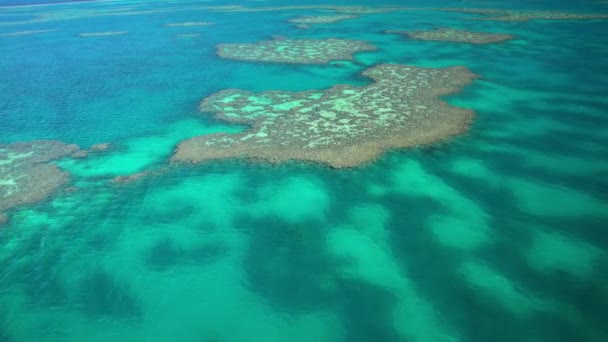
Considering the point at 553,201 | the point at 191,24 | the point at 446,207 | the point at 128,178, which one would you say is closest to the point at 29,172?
the point at 128,178

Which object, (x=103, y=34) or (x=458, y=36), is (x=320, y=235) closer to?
(x=458, y=36)

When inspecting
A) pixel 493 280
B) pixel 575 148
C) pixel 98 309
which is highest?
pixel 575 148

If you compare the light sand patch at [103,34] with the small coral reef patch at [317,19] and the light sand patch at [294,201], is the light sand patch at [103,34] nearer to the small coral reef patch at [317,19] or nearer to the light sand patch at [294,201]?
the small coral reef patch at [317,19]

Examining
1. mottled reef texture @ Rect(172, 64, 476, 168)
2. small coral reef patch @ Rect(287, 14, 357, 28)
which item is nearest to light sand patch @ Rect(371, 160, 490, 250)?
mottled reef texture @ Rect(172, 64, 476, 168)

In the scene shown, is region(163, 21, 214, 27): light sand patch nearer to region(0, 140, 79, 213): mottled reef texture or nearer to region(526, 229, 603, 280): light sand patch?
region(0, 140, 79, 213): mottled reef texture

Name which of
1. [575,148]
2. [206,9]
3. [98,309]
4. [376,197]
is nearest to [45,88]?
[98,309]

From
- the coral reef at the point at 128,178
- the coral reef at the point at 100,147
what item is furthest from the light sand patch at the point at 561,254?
the coral reef at the point at 100,147

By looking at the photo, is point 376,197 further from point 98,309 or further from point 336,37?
point 336,37
